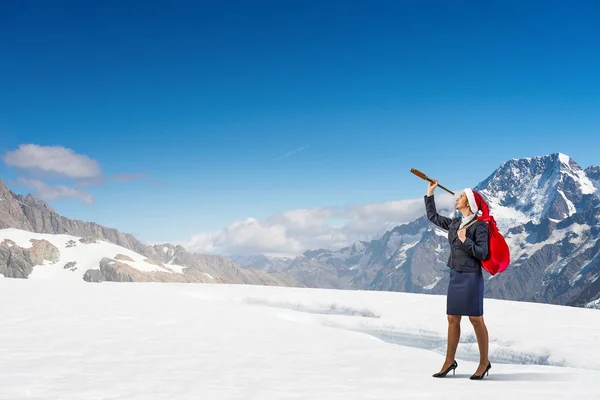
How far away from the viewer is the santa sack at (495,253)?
8953mm

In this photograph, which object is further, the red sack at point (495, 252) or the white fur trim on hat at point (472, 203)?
the white fur trim on hat at point (472, 203)

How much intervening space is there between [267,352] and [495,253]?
5974mm

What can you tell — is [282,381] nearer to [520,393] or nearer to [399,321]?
[520,393]

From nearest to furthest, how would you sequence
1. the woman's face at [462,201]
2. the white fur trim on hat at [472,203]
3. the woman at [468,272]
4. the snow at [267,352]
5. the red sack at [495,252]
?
the snow at [267,352] < the red sack at [495,252] < the woman at [468,272] < the white fur trim on hat at [472,203] < the woman's face at [462,201]

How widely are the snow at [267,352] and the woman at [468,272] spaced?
2.21 ft

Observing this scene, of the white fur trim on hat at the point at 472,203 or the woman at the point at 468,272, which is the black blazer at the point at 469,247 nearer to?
the woman at the point at 468,272

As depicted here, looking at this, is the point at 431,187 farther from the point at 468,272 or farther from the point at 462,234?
the point at 468,272

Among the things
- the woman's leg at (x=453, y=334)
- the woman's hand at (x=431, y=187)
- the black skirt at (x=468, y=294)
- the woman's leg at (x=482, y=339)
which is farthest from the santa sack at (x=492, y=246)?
the woman's leg at (x=453, y=334)

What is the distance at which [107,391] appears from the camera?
8.07 metres

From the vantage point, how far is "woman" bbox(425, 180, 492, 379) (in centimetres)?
912

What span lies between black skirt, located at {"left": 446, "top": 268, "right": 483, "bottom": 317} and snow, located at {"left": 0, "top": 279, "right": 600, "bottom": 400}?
1233 millimetres

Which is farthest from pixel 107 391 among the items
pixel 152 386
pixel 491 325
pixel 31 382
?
pixel 491 325

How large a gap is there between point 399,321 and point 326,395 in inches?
593

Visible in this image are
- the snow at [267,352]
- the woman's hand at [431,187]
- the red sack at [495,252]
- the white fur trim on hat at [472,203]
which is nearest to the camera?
the snow at [267,352]
